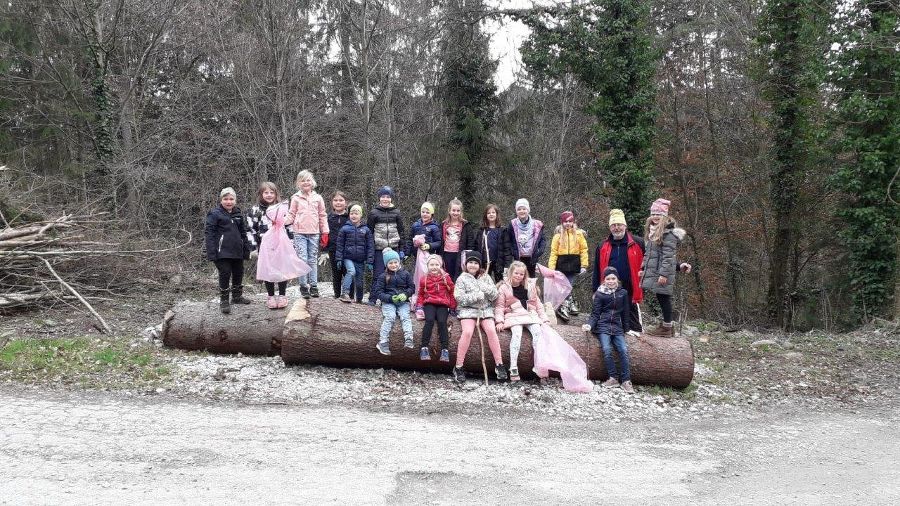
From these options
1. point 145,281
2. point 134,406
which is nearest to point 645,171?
point 145,281

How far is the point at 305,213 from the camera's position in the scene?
8.29 m

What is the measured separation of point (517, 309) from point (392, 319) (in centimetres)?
163

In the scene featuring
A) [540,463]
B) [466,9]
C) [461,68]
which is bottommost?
[540,463]

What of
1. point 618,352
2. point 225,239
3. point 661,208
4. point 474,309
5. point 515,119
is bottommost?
point 618,352

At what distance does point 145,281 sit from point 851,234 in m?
16.8

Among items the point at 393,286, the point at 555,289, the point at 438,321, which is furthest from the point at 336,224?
the point at 555,289

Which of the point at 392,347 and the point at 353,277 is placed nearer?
the point at 392,347

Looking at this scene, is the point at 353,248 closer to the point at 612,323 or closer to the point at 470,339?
the point at 470,339

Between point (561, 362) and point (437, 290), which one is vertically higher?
point (437, 290)

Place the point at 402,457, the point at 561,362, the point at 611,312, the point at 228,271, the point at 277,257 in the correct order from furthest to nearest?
the point at 228,271 → the point at 277,257 → the point at 611,312 → the point at 561,362 → the point at 402,457

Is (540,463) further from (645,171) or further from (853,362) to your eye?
(645,171)

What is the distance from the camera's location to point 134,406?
6.08 metres

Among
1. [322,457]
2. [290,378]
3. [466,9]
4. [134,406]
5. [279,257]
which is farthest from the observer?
[466,9]

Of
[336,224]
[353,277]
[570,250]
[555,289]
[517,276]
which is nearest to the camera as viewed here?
[517,276]
